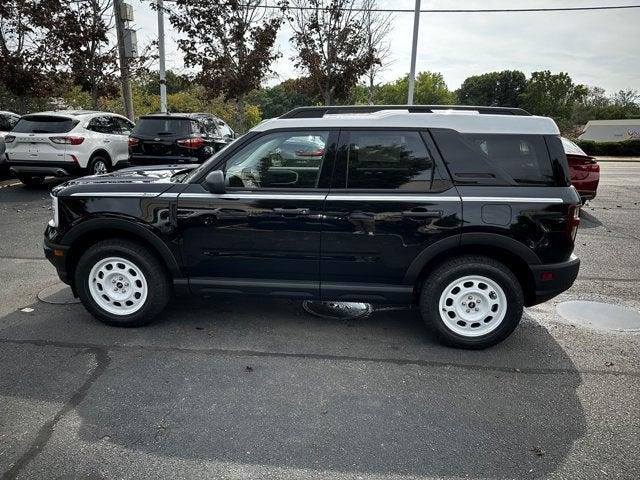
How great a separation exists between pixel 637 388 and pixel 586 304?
169cm

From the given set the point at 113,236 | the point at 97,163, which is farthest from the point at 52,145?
the point at 113,236

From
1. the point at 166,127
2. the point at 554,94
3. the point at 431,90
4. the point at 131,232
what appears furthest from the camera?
the point at 431,90

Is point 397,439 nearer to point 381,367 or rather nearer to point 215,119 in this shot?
point 381,367

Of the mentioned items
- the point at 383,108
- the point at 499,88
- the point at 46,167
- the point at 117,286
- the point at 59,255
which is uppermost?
the point at 499,88

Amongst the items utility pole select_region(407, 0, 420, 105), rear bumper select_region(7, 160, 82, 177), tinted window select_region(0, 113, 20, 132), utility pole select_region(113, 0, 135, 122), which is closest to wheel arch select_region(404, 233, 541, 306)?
rear bumper select_region(7, 160, 82, 177)

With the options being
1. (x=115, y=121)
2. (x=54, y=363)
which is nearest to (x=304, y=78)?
(x=115, y=121)

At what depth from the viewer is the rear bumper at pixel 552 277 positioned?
365 centimetres

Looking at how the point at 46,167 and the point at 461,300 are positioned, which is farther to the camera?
the point at 46,167

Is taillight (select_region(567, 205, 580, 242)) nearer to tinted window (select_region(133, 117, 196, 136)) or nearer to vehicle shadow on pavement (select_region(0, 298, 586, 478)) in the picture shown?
vehicle shadow on pavement (select_region(0, 298, 586, 478))

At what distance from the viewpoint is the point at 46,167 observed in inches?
391

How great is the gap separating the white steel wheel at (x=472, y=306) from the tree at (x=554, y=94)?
65.5m

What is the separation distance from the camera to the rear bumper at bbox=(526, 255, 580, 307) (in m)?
3.65

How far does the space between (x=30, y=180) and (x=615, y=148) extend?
3157cm

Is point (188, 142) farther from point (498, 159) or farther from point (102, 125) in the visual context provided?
point (498, 159)
